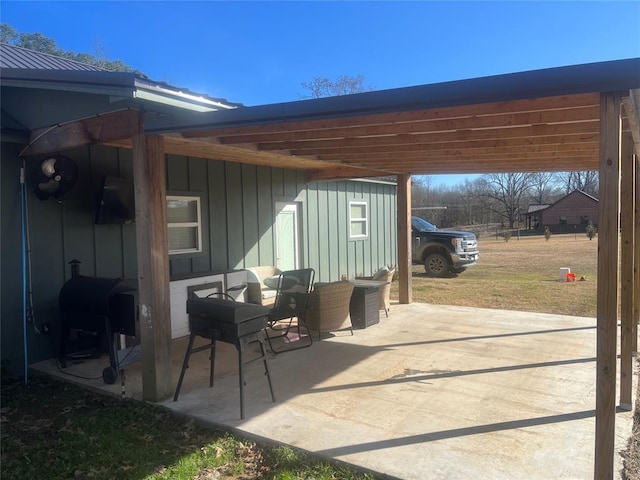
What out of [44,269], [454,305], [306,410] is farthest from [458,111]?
[454,305]

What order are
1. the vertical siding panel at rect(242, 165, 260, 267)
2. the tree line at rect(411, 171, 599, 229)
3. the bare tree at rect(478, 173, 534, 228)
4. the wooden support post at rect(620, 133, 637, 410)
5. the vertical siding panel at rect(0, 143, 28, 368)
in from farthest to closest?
the bare tree at rect(478, 173, 534, 228) < the tree line at rect(411, 171, 599, 229) < the vertical siding panel at rect(242, 165, 260, 267) < the vertical siding panel at rect(0, 143, 28, 368) < the wooden support post at rect(620, 133, 637, 410)

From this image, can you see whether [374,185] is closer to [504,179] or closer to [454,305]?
[454,305]

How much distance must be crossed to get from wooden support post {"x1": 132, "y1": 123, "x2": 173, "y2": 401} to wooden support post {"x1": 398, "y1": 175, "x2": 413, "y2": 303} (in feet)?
15.6

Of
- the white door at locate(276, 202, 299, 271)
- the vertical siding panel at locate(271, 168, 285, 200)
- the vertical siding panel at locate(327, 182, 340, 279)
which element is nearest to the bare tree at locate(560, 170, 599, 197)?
the vertical siding panel at locate(327, 182, 340, 279)

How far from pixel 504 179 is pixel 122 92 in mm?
48524

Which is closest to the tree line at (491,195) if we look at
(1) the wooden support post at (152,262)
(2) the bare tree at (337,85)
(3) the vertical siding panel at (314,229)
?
(2) the bare tree at (337,85)

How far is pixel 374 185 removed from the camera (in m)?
11.2

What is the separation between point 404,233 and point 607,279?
5.38m

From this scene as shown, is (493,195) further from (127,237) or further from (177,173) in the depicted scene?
(127,237)

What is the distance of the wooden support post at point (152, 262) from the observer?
3535 millimetres

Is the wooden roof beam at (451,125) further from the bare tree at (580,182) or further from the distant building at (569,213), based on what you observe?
the bare tree at (580,182)

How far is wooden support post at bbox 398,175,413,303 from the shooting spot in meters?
7.55

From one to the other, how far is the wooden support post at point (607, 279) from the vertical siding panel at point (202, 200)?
505 centimetres

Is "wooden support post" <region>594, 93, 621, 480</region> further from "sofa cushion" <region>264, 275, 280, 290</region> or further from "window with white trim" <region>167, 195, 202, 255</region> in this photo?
"window with white trim" <region>167, 195, 202, 255</region>
